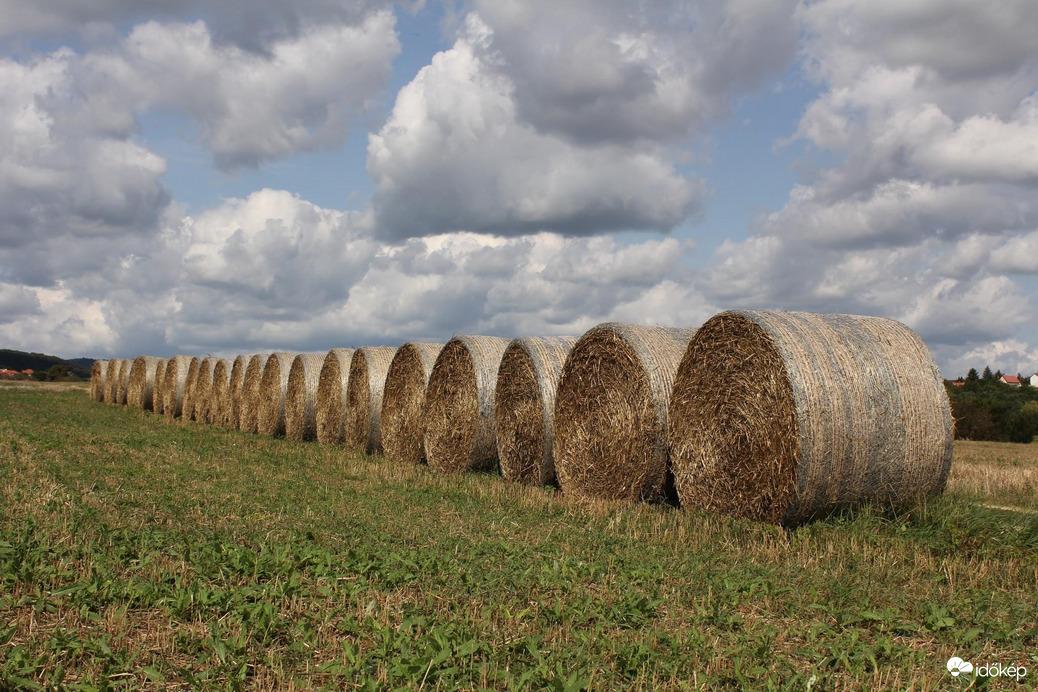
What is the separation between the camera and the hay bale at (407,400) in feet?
47.2

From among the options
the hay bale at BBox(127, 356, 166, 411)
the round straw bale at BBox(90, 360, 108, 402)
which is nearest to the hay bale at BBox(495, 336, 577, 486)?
the hay bale at BBox(127, 356, 166, 411)

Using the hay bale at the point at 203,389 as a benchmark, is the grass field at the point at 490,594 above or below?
below

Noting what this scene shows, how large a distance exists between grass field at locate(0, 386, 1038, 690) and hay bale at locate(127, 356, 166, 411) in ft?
75.7

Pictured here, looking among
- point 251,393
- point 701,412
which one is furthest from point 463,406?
point 251,393

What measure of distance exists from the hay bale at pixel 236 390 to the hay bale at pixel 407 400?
8396 mm

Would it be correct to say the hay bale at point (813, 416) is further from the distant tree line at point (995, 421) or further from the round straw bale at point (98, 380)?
the round straw bale at point (98, 380)

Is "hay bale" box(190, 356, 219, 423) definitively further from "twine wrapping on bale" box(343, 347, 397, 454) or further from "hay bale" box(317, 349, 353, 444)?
"twine wrapping on bale" box(343, 347, 397, 454)

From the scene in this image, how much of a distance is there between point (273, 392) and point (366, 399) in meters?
5.07

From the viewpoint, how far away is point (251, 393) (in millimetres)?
21562

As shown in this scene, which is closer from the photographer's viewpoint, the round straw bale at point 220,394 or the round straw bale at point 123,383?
the round straw bale at point 220,394

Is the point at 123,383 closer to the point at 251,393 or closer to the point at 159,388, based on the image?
the point at 159,388

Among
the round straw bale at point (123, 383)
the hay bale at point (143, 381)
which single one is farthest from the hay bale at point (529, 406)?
the round straw bale at point (123, 383)

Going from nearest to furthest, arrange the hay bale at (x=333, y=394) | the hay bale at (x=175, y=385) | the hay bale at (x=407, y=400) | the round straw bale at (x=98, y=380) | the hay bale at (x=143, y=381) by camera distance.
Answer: the hay bale at (x=407, y=400) < the hay bale at (x=333, y=394) < the hay bale at (x=175, y=385) < the hay bale at (x=143, y=381) < the round straw bale at (x=98, y=380)

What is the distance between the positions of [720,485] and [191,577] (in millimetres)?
5316
